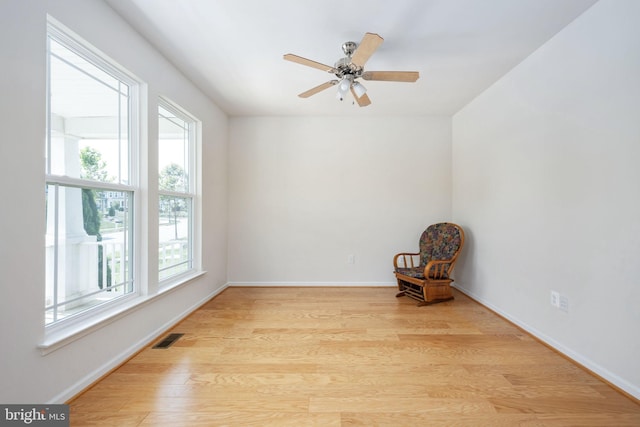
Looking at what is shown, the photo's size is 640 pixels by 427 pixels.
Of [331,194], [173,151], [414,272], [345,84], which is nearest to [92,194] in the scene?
[173,151]

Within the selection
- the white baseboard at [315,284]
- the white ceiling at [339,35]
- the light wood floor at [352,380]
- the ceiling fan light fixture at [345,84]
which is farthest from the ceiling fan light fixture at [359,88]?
the white baseboard at [315,284]

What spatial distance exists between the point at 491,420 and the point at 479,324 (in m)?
1.39

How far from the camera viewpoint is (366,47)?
182cm

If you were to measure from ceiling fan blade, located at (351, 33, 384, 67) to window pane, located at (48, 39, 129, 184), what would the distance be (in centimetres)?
184

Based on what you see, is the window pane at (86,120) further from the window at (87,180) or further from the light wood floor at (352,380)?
the light wood floor at (352,380)

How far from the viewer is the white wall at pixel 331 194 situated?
13.1ft

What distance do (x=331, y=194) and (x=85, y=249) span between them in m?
2.87

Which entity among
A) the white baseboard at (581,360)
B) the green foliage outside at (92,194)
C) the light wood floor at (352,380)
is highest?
the green foliage outside at (92,194)

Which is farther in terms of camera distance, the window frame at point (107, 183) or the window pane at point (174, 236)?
the window pane at point (174, 236)

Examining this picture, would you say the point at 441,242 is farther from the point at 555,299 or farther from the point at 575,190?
the point at 575,190

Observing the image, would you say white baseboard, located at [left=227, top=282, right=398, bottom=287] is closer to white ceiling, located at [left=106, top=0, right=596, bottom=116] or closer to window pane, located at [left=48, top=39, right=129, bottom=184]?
window pane, located at [left=48, top=39, right=129, bottom=184]

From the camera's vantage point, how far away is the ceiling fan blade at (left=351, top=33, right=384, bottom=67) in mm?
1695

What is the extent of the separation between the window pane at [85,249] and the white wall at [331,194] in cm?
197

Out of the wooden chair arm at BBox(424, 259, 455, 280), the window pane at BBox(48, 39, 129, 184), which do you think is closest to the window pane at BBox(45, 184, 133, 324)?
the window pane at BBox(48, 39, 129, 184)
